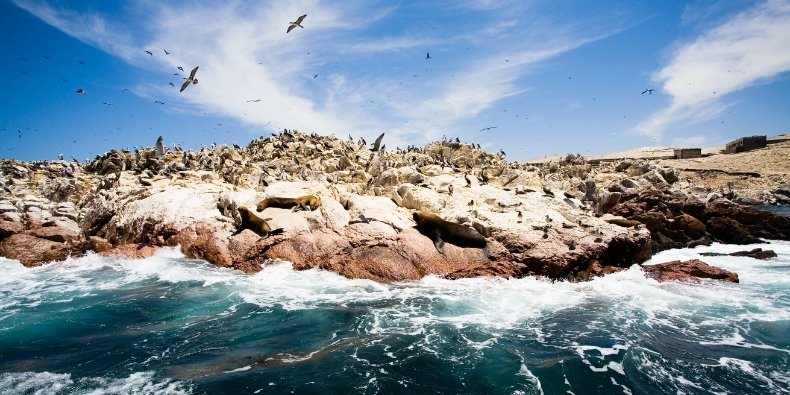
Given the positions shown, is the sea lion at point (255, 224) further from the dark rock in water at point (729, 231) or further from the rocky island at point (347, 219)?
the dark rock in water at point (729, 231)

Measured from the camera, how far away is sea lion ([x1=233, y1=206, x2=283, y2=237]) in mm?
14383

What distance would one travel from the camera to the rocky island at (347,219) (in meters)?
13.5

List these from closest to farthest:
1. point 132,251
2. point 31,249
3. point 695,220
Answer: point 31,249
point 132,251
point 695,220

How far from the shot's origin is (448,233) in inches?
560

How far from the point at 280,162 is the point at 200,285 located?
15189 millimetres

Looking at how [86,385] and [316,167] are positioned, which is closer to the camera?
[86,385]

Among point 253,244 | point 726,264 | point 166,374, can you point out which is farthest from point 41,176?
point 726,264

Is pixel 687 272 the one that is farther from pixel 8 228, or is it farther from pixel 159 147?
pixel 159 147

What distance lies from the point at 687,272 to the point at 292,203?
1393 centimetres

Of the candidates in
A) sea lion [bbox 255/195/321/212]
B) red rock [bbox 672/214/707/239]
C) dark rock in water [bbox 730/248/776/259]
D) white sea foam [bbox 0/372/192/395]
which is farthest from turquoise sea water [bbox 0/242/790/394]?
red rock [bbox 672/214/707/239]

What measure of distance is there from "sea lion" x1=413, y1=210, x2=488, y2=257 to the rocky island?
5.1 inches

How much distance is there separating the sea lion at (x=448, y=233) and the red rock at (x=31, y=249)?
13.2 metres

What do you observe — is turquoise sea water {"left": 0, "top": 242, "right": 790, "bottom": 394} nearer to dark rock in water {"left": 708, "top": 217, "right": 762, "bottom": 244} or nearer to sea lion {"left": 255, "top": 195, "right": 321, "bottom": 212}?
sea lion {"left": 255, "top": 195, "right": 321, "bottom": 212}

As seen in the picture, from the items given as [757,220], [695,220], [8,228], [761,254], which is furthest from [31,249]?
[757,220]
